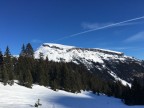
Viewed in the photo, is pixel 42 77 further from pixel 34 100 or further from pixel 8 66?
pixel 34 100

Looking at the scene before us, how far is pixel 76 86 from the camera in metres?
104

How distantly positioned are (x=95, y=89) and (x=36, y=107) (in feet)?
297

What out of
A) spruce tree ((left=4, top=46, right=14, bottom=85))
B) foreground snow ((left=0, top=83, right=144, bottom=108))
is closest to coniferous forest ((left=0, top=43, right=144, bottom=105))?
spruce tree ((left=4, top=46, right=14, bottom=85))

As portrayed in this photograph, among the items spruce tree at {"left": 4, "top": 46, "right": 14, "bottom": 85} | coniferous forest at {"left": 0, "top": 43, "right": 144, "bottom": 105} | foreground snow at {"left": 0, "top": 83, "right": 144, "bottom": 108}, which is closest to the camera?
foreground snow at {"left": 0, "top": 83, "right": 144, "bottom": 108}

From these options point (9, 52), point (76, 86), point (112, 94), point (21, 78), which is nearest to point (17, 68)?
point (9, 52)

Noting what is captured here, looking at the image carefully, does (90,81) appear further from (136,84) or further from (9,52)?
(9,52)

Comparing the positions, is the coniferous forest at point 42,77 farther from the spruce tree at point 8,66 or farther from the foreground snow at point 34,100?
the foreground snow at point 34,100

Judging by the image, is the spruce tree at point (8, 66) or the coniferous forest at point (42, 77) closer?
the spruce tree at point (8, 66)

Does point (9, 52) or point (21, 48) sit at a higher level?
point (21, 48)

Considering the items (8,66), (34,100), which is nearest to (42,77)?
(8,66)

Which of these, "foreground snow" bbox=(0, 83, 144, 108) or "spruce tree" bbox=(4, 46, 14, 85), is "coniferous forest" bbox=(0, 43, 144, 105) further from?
"foreground snow" bbox=(0, 83, 144, 108)

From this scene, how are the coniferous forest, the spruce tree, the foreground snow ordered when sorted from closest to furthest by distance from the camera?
the foreground snow
the spruce tree
the coniferous forest

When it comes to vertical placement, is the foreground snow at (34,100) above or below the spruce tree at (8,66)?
below

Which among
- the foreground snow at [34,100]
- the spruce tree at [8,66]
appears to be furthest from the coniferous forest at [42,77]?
the foreground snow at [34,100]
